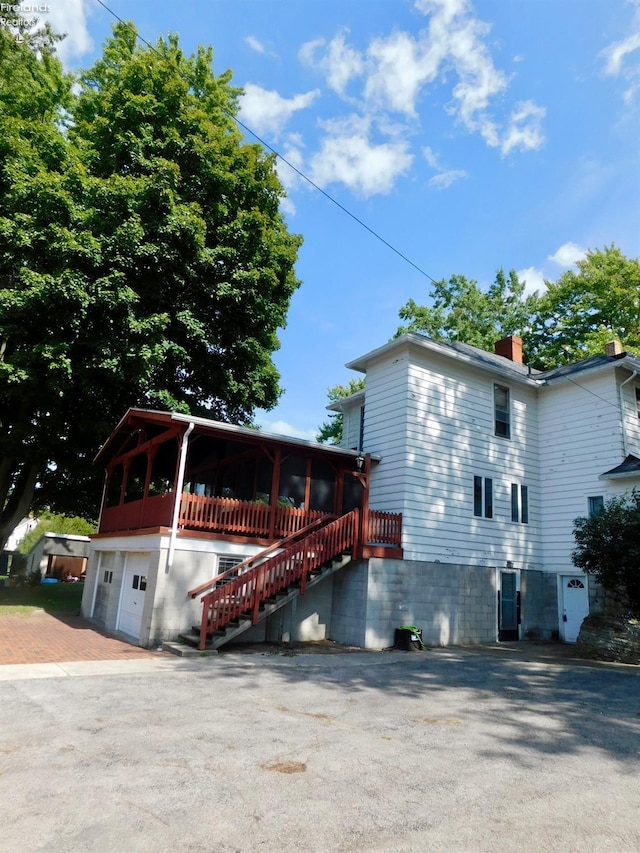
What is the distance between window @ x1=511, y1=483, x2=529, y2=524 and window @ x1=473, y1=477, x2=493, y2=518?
3.79 feet

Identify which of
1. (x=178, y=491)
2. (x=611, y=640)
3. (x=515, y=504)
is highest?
(x=515, y=504)

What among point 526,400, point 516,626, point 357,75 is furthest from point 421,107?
point 516,626

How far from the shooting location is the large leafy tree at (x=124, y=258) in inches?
656

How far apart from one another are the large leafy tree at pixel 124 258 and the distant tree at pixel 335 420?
15856 millimetres

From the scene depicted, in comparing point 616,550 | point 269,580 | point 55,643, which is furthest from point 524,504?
point 55,643

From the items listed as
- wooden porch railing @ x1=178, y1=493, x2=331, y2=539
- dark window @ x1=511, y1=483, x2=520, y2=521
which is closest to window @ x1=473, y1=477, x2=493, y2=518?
dark window @ x1=511, y1=483, x2=520, y2=521

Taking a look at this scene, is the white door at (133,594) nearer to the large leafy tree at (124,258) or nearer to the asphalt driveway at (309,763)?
the asphalt driveway at (309,763)

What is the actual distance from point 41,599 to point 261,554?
14010mm

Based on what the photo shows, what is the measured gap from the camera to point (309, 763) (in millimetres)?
4863

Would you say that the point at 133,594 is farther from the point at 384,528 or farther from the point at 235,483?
the point at 384,528

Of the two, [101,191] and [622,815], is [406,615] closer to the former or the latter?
[622,815]

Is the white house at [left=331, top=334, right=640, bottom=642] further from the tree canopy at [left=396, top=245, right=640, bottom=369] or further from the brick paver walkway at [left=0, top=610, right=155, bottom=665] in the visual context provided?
the tree canopy at [left=396, top=245, right=640, bottom=369]

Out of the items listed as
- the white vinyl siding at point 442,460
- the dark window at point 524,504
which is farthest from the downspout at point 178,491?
the dark window at point 524,504

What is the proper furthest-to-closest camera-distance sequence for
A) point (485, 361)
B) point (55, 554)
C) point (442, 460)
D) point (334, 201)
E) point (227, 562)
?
point (55, 554) → point (485, 361) → point (442, 460) → point (227, 562) → point (334, 201)
